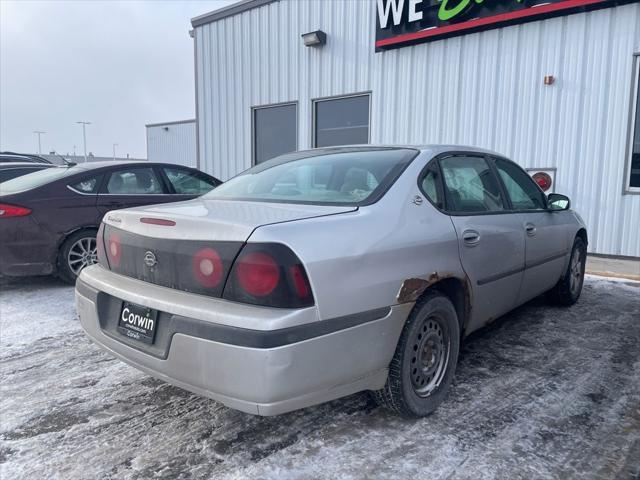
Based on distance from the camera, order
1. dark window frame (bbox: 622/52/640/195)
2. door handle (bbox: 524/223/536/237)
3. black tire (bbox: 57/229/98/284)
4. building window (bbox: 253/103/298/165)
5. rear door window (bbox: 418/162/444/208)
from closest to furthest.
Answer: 1. rear door window (bbox: 418/162/444/208)
2. door handle (bbox: 524/223/536/237)
3. black tire (bbox: 57/229/98/284)
4. dark window frame (bbox: 622/52/640/195)
5. building window (bbox: 253/103/298/165)

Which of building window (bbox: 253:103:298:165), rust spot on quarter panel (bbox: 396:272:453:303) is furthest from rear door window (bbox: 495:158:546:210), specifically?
building window (bbox: 253:103:298:165)

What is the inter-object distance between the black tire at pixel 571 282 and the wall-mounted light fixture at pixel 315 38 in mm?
7145

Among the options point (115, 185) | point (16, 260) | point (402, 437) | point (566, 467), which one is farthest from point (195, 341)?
point (115, 185)

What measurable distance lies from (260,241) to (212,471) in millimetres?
1010

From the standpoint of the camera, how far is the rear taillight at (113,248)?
2551mm

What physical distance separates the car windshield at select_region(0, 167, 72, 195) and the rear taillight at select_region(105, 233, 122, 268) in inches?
116

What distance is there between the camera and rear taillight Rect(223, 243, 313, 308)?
189 cm

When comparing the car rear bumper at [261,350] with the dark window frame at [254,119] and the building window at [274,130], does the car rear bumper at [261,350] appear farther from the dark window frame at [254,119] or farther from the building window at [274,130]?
the building window at [274,130]

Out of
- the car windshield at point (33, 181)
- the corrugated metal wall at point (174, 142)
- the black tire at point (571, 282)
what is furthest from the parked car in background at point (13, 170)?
the corrugated metal wall at point (174, 142)

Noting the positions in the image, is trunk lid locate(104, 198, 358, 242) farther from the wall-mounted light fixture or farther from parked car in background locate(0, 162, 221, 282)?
the wall-mounted light fixture

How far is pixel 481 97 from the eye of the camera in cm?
829

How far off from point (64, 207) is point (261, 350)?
4.11 m

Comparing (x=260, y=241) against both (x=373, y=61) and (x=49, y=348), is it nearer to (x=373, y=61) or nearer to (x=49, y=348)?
(x=49, y=348)

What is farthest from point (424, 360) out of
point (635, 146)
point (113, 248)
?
point (635, 146)
